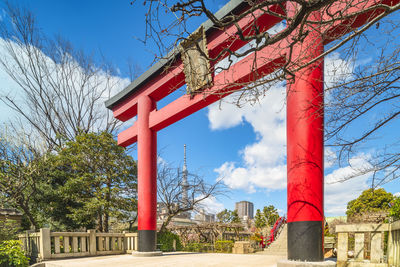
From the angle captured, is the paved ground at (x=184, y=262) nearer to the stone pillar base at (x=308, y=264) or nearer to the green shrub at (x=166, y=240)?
the stone pillar base at (x=308, y=264)

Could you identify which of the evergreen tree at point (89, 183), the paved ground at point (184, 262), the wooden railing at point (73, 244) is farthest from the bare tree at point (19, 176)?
the paved ground at point (184, 262)

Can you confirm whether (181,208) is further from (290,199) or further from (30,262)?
(290,199)

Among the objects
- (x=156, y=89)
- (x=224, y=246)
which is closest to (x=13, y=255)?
(x=156, y=89)

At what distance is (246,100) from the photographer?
2.54 m

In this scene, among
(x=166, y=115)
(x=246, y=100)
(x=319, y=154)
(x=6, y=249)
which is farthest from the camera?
(x=166, y=115)

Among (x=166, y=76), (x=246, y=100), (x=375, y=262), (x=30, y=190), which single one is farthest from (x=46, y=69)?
(x=375, y=262)

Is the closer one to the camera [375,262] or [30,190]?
[375,262]

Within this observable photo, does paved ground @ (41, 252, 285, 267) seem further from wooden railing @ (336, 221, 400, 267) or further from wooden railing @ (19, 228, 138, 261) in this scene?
wooden railing @ (336, 221, 400, 267)

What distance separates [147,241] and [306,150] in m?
4.22

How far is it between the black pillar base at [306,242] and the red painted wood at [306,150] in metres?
0.09

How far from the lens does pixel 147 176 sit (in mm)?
6004

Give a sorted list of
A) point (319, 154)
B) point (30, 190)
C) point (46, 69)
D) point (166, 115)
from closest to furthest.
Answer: point (319, 154) → point (166, 115) → point (30, 190) → point (46, 69)

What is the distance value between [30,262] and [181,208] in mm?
4258

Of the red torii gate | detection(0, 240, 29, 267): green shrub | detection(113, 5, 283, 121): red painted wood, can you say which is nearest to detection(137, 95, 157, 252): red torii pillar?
the red torii gate
